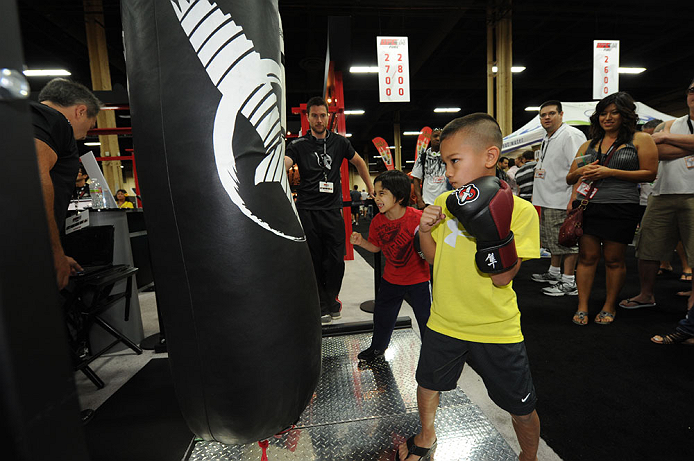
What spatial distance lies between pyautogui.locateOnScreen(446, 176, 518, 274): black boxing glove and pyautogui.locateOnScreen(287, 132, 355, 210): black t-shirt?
1.86m

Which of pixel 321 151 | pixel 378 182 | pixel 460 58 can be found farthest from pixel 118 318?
pixel 460 58

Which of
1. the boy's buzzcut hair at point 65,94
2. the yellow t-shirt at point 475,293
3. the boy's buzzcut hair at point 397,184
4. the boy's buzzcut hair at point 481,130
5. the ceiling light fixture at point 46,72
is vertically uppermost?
the ceiling light fixture at point 46,72

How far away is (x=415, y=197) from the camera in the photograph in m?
4.61

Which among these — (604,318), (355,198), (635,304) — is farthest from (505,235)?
(355,198)

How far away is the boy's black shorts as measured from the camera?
1165 mm

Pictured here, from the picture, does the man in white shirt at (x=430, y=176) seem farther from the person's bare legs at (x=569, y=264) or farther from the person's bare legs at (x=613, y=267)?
the person's bare legs at (x=613, y=267)

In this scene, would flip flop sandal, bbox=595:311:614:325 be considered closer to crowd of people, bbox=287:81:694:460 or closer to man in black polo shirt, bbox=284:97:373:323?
crowd of people, bbox=287:81:694:460

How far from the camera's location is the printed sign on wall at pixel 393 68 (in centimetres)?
614

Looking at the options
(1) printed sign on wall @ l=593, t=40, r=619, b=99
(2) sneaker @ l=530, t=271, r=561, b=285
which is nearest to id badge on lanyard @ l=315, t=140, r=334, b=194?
(2) sneaker @ l=530, t=271, r=561, b=285

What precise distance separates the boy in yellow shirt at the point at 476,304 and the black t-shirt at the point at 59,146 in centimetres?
165

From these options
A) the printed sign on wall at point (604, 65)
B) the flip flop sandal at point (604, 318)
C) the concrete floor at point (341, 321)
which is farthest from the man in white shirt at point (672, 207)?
the printed sign on wall at point (604, 65)

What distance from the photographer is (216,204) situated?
79 cm

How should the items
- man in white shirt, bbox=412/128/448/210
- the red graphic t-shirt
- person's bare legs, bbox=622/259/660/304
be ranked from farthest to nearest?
man in white shirt, bbox=412/128/448/210, person's bare legs, bbox=622/259/660/304, the red graphic t-shirt

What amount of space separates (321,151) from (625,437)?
2430mm
